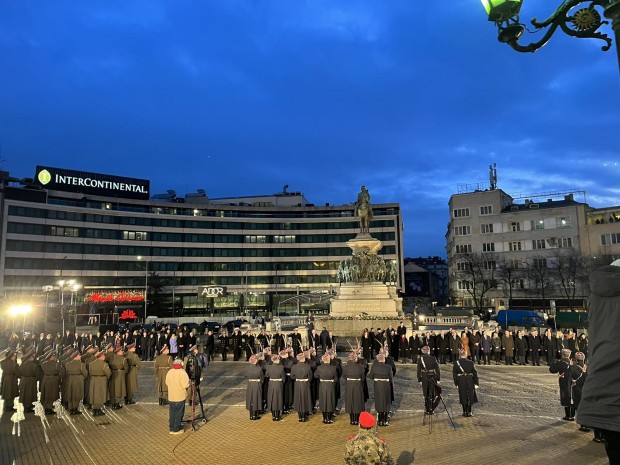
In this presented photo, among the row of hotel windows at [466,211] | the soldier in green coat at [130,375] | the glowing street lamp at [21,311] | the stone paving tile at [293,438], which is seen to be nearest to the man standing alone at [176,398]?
the stone paving tile at [293,438]

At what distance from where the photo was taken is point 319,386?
13266mm

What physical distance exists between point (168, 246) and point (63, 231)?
1771 cm

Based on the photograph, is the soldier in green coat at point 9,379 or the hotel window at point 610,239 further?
the hotel window at point 610,239

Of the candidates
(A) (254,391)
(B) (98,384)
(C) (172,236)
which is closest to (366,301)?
(A) (254,391)

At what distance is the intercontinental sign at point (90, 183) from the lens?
262ft

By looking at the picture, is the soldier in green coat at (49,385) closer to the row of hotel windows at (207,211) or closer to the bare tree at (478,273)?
the bare tree at (478,273)

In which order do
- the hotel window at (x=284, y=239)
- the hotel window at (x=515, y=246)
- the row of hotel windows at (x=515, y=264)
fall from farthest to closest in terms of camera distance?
the hotel window at (x=284, y=239) → the hotel window at (x=515, y=246) → the row of hotel windows at (x=515, y=264)

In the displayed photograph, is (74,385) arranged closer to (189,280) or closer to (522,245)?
(522,245)

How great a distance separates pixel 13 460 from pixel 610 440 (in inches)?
441

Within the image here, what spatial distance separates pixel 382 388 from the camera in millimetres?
12508

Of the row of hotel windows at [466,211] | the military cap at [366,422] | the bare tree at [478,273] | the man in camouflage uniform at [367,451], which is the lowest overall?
the man in camouflage uniform at [367,451]

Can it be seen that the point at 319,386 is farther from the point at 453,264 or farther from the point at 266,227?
the point at 266,227

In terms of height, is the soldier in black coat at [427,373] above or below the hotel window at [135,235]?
below

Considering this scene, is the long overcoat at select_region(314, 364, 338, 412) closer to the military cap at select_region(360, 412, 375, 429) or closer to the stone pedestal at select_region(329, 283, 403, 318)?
the military cap at select_region(360, 412, 375, 429)
